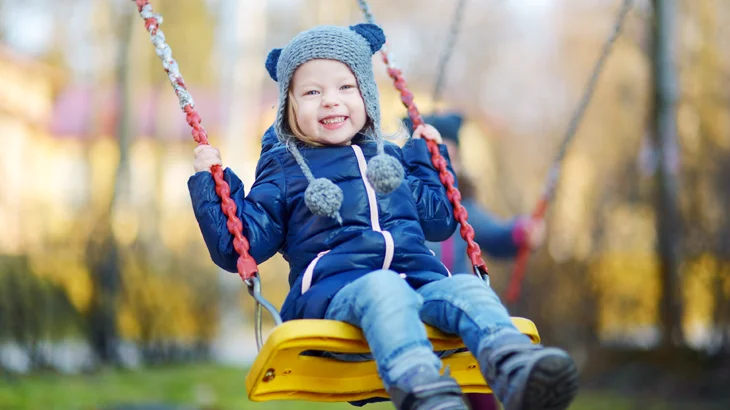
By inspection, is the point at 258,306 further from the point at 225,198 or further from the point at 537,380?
the point at 537,380

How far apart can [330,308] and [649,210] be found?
7.53m

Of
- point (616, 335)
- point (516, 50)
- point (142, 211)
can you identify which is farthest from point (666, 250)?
point (516, 50)

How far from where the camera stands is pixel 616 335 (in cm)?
903

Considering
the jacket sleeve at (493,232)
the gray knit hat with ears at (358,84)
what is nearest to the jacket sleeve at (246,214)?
the gray knit hat with ears at (358,84)

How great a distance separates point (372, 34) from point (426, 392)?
4.06 ft

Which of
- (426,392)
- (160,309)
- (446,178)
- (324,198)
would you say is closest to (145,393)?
(160,309)

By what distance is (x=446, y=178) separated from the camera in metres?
2.82

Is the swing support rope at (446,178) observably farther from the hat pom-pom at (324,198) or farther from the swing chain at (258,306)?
the swing chain at (258,306)

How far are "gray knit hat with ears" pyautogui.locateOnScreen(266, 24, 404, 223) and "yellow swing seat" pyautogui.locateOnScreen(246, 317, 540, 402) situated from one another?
1.34 ft

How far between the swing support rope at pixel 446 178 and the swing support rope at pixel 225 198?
64cm

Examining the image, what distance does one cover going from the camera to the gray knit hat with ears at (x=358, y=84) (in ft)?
8.41

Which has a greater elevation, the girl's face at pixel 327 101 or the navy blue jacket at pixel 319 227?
the girl's face at pixel 327 101

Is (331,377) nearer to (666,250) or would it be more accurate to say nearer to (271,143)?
(271,143)

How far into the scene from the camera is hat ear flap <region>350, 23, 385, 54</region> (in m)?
2.84
